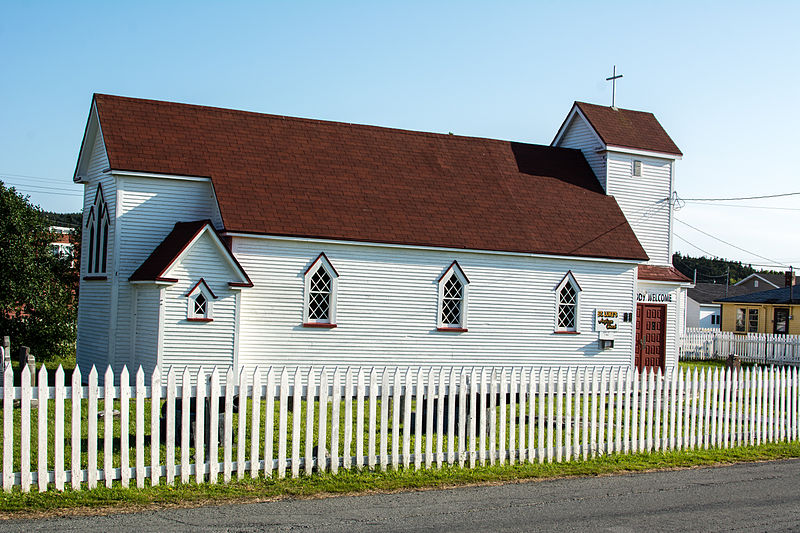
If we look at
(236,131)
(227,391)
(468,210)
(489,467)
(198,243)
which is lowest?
(489,467)

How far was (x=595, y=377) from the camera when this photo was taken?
13.4 meters

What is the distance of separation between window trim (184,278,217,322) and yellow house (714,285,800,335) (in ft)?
123

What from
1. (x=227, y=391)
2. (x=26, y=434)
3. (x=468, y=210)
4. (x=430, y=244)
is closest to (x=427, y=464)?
(x=227, y=391)

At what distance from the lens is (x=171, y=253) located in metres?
19.8

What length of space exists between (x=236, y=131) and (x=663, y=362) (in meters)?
15.4

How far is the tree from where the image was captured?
2617cm

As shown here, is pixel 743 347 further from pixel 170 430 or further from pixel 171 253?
pixel 170 430

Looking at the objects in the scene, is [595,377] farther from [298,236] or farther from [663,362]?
[663,362]

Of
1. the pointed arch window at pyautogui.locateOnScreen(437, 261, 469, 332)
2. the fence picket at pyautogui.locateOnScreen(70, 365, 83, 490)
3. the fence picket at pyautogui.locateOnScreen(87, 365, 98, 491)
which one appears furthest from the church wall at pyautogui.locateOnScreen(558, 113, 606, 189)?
the fence picket at pyautogui.locateOnScreen(70, 365, 83, 490)

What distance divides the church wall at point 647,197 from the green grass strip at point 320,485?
1528cm

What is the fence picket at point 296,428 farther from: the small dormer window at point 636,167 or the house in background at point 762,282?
the house in background at point 762,282

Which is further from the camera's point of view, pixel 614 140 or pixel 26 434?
pixel 614 140

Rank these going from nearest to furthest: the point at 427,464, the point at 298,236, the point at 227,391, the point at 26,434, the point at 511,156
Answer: the point at 26,434 → the point at 227,391 → the point at 427,464 → the point at 298,236 → the point at 511,156

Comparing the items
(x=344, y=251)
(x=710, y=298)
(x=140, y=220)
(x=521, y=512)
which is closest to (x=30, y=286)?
(x=140, y=220)
